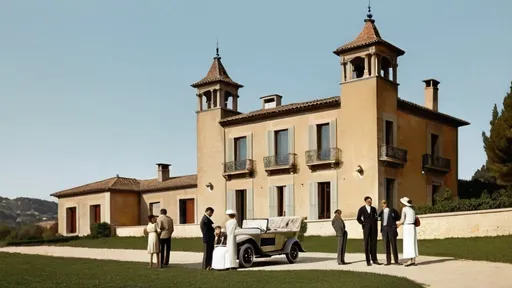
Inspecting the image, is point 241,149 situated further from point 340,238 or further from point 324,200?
point 340,238

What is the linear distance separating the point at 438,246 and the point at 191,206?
2101 centimetres

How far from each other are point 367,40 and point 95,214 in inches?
829

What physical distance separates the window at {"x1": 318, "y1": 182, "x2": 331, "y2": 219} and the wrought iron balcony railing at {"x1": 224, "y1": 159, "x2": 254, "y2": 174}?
163 inches

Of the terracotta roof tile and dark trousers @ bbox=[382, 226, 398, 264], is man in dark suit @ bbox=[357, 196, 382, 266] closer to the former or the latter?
dark trousers @ bbox=[382, 226, 398, 264]

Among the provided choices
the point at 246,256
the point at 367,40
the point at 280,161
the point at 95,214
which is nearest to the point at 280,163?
the point at 280,161

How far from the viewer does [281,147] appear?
114ft

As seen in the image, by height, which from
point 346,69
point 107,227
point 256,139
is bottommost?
point 107,227

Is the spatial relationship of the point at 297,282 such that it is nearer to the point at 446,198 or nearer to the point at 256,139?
the point at 446,198

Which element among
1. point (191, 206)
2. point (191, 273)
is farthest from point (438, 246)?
point (191, 206)

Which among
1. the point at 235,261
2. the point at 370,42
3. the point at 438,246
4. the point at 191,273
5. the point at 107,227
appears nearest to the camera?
the point at 191,273

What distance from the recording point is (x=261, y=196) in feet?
115

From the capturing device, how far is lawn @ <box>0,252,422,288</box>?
12961mm

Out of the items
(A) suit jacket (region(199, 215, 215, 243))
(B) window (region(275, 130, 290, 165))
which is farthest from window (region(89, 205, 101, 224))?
(A) suit jacket (region(199, 215, 215, 243))

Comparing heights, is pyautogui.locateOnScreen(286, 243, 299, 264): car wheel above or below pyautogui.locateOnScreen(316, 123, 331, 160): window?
below
